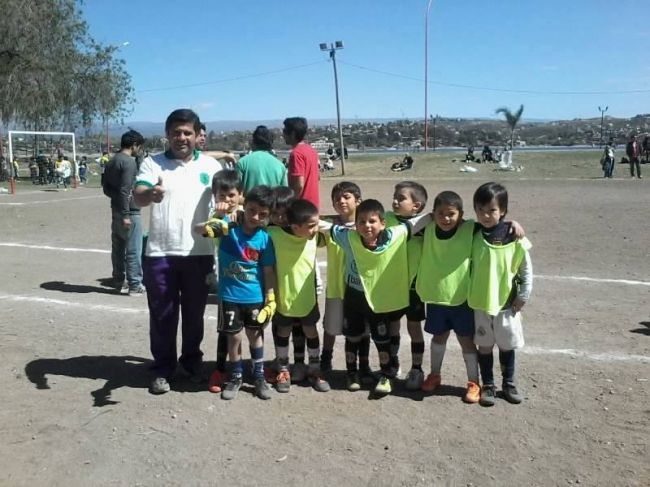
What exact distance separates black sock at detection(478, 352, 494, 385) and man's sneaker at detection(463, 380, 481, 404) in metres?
0.07

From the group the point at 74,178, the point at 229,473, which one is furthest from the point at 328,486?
the point at 74,178

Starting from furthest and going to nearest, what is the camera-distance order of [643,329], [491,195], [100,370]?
1. [643,329]
2. [100,370]
3. [491,195]

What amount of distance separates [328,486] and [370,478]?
238 mm

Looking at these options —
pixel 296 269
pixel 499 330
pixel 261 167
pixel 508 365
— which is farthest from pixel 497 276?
pixel 261 167

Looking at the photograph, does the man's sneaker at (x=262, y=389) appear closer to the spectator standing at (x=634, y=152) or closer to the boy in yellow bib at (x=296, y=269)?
the boy in yellow bib at (x=296, y=269)

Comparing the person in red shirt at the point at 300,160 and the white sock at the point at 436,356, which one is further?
the person in red shirt at the point at 300,160

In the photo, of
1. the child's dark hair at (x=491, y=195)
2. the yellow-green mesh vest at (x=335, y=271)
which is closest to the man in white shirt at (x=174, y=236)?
the yellow-green mesh vest at (x=335, y=271)

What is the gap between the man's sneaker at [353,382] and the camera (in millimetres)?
4652

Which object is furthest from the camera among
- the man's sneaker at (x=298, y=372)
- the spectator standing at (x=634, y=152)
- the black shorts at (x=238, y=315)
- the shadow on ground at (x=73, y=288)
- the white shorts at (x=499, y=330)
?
the spectator standing at (x=634, y=152)

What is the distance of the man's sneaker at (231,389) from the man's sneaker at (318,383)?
543mm

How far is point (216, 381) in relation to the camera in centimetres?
473

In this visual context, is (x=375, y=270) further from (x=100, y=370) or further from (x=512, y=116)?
(x=512, y=116)

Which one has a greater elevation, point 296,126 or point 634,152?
point 634,152

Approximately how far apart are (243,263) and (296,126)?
2.07 metres
